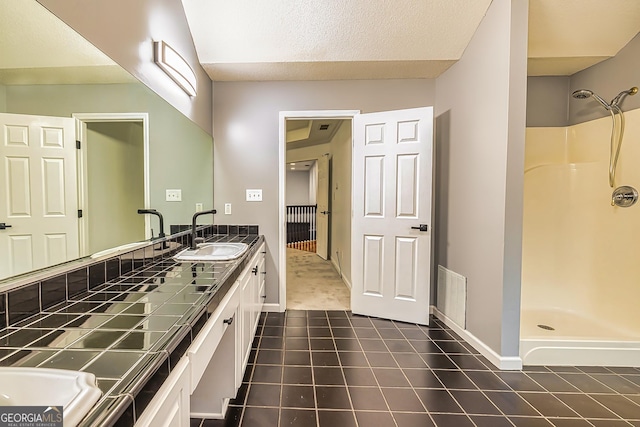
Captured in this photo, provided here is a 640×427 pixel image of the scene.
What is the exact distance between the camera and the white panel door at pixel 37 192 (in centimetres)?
Result: 89

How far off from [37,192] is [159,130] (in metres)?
0.97

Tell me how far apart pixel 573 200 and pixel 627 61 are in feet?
3.82

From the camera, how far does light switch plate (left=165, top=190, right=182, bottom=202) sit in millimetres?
2002

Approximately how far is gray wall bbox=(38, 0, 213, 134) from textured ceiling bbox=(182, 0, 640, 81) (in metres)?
0.24

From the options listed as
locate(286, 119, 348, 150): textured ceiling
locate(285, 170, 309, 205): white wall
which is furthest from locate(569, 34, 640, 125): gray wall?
locate(285, 170, 309, 205): white wall

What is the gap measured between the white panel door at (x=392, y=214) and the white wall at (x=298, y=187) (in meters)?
8.38

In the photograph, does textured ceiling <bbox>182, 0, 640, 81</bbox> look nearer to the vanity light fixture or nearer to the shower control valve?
the vanity light fixture

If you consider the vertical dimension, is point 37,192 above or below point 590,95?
below

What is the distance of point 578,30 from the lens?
2266mm

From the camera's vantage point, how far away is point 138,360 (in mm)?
645

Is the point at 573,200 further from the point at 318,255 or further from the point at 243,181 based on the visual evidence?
the point at 318,255

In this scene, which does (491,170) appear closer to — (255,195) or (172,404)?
(255,195)

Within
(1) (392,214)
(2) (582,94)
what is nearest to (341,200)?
(1) (392,214)

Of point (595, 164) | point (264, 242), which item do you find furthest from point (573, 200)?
point (264, 242)
